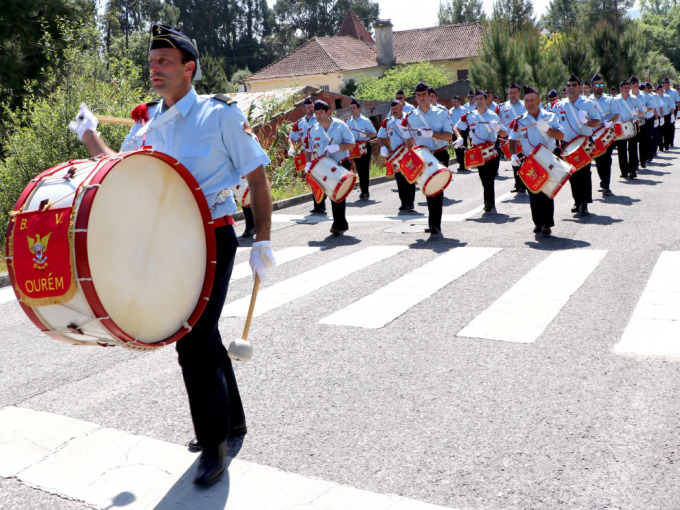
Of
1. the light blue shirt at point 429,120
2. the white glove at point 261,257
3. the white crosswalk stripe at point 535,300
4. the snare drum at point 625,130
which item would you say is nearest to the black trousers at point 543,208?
the white crosswalk stripe at point 535,300

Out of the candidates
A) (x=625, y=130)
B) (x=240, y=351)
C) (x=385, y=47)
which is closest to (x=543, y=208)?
(x=625, y=130)

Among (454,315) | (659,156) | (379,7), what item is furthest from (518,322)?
(379,7)

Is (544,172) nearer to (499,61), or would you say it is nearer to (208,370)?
(208,370)

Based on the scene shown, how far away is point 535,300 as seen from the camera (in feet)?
21.9

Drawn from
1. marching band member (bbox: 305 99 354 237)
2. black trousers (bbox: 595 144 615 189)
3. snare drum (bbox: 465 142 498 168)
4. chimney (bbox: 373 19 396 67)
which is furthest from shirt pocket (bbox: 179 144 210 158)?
chimney (bbox: 373 19 396 67)

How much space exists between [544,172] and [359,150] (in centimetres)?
755

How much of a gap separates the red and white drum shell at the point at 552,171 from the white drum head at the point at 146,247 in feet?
22.7

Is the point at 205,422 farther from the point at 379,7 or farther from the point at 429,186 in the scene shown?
the point at 379,7

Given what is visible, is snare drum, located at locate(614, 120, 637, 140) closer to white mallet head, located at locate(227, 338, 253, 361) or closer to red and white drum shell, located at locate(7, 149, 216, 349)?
white mallet head, located at locate(227, 338, 253, 361)

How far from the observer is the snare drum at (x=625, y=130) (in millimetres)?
14852

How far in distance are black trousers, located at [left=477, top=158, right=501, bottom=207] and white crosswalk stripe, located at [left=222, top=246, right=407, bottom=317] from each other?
3436 millimetres

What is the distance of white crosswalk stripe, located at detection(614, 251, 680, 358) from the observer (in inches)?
204

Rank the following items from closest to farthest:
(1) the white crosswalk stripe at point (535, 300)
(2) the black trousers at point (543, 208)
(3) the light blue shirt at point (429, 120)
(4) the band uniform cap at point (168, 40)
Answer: (4) the band uniform cap at point (168, 40)
(1) the white crosswalk stripe at point (535, 300)
(2) the black trousers at point (543, 208)
(3) the light blue shirt at point (429, 120)

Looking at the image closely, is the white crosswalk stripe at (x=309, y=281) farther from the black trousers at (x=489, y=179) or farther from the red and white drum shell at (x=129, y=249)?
the black trousers at (x=489, y=179)
